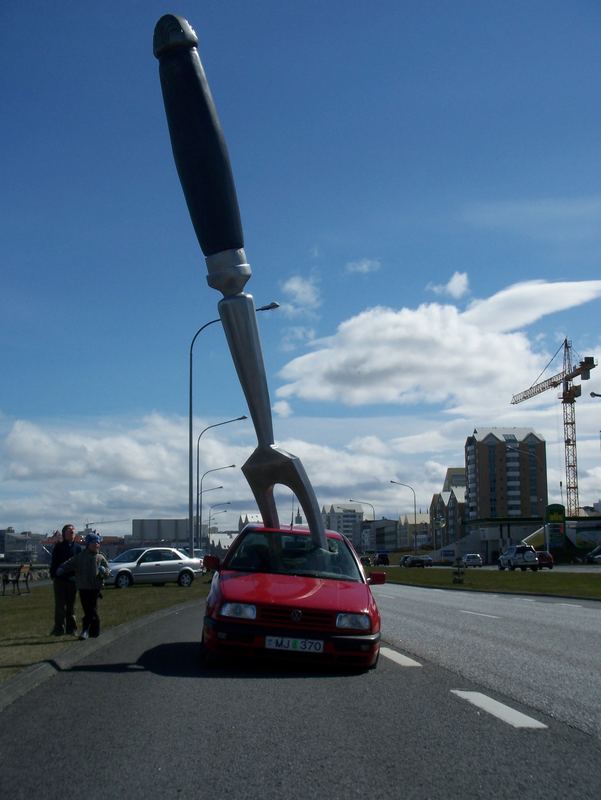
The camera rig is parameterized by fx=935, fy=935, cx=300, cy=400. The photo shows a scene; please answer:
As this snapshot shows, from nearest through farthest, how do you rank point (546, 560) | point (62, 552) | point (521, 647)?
point (521, 647) < point (62, 552) < point (546, 560)

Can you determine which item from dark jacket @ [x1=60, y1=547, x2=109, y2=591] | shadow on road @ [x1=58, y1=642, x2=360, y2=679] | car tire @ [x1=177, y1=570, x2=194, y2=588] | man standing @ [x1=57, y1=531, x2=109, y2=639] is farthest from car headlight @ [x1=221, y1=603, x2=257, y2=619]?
car tire @ [x1=177, y1=570, x2=194, y2=588]

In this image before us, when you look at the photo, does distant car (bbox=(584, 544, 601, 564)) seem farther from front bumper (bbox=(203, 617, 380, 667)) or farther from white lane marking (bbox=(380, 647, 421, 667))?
front bumper (bbox=(203, 617, 380, 667))

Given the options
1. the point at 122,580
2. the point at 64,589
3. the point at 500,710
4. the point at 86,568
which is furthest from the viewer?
the point at 122,580

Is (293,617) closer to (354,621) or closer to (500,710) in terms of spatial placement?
(354,621)

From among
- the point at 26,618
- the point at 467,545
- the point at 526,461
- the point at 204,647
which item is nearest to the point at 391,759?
the point at 204,647

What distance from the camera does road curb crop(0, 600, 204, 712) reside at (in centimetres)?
785

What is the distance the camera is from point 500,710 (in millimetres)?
7164

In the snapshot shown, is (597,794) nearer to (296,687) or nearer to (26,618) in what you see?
(296,687)

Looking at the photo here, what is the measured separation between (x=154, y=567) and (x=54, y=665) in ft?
95.3

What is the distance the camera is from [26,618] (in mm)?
16828

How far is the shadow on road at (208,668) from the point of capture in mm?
9273

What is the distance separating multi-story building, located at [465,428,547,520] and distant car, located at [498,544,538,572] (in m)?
120

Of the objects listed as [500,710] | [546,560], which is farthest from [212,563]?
[546,560]

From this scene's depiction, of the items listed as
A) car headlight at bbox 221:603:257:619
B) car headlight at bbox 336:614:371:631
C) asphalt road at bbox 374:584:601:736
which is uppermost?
car headlight at bbox 221:603:257:619
